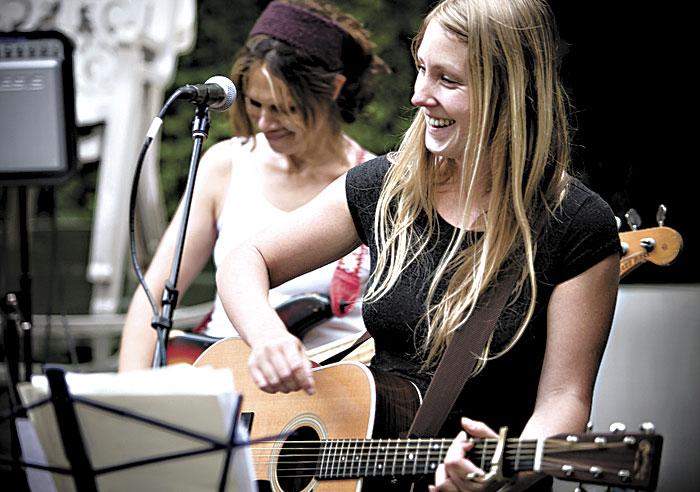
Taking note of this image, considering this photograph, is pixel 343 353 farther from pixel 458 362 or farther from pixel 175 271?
pixel 175 271

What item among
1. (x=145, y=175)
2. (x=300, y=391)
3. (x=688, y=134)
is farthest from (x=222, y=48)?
(x=300, y=391)

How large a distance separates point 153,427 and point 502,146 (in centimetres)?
89

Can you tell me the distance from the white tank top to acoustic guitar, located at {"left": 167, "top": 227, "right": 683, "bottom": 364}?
9 cm

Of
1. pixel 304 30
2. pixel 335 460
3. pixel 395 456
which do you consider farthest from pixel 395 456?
pixel 304 30

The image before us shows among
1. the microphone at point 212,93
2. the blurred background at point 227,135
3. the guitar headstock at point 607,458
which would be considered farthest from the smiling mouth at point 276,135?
the guitar headstock at point 607,458

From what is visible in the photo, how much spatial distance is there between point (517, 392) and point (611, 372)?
90 cm

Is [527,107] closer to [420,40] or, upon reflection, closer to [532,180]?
[532,180]

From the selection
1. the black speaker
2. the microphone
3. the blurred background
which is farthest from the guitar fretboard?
the black speaker

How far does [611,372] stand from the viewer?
2.45 m

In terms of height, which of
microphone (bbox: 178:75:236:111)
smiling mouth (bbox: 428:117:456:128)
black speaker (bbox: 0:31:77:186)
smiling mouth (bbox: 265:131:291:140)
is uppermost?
microphone (bbox: 178:75:236:111)

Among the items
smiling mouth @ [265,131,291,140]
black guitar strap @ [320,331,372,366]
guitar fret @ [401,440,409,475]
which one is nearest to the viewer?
guitar fret @ [401,440,409,475]

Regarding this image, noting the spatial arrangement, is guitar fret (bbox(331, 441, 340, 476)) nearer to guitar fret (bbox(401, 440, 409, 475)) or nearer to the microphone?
guitar fret (bbox(401, 440, 409, 475))

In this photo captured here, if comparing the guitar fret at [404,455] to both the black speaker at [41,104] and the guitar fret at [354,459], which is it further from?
the black speaker at [41,104]

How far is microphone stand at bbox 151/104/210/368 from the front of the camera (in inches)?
60.2
